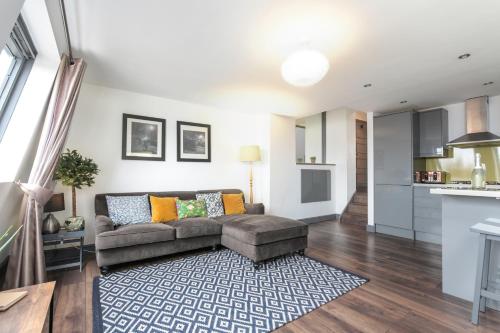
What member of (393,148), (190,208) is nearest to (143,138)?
(190,208)

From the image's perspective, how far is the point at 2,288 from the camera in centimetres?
213

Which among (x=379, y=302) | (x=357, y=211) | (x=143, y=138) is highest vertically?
(x=143, y=138)

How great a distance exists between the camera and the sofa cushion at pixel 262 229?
2822 mm

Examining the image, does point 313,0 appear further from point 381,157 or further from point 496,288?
point 381,157

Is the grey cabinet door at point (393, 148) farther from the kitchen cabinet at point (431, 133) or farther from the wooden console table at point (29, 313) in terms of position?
the wooden console table at point (29, 313)

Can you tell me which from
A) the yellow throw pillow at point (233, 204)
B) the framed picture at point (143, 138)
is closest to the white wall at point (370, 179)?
the yellow throw pillow at point (233, 204)

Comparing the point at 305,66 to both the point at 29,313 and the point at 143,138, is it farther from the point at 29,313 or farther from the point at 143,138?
the point at 143,138

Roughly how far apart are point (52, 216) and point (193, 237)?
1.57 m

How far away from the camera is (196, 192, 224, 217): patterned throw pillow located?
379 centimetres

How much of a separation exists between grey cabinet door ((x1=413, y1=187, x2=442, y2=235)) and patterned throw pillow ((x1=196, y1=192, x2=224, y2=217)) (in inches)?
131

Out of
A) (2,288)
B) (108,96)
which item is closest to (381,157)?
(108,96)

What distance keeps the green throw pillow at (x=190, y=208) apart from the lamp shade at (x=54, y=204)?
1.37m

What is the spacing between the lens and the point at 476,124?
12.6 feet

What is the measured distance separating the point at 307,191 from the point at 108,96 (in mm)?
4148
